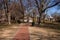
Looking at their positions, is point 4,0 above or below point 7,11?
above

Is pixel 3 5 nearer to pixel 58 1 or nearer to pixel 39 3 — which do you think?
pixel 39 3

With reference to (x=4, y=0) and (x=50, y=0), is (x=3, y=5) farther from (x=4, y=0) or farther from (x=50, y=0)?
(x=50, y=0)

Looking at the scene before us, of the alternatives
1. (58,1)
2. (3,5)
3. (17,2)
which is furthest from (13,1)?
(58,1)

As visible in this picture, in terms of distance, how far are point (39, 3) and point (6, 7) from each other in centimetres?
986

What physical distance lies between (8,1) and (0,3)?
2.24m

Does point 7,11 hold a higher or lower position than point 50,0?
lower

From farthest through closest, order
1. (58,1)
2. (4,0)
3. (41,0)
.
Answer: (4,0) → (41,0) → (58,1)

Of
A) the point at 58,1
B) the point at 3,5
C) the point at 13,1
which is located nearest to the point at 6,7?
the point at 3,5

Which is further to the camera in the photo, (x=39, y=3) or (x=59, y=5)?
(x=39, y=3)

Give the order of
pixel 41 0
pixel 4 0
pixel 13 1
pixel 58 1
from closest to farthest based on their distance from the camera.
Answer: pixel 58 1 → pixel 41 0 → pixel 4 0 → pixel 13 1

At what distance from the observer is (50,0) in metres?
34.1

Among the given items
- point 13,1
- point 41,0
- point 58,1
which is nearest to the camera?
point 58,1

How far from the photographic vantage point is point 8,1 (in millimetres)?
39156

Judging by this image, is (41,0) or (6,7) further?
(6,7)
